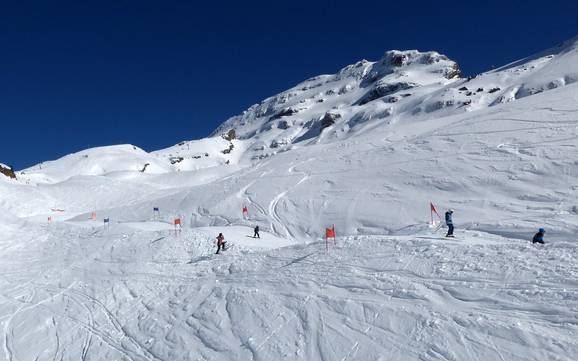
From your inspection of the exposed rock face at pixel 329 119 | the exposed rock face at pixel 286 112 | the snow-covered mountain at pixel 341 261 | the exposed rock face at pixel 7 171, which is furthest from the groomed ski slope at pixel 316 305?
the exposed rock face at pixel 286 112

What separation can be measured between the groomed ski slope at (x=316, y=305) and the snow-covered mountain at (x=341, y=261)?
0.21ft

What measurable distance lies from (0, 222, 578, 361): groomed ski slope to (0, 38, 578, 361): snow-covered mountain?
63 millimetres

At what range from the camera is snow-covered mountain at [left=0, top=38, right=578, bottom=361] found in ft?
38.9

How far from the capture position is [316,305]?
Result: 1430 centimetres

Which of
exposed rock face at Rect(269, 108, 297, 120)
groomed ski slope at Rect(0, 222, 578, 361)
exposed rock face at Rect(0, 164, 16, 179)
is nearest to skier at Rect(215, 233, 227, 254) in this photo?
groomed ski slope at Rect(0, 222, 578, 361)

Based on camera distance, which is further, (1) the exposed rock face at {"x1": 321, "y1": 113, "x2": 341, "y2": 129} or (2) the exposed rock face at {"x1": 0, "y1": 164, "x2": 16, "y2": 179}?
(1) the exposed rock face at {"x1": 321, "y1": 113, "x2": 341, "y2": 129}

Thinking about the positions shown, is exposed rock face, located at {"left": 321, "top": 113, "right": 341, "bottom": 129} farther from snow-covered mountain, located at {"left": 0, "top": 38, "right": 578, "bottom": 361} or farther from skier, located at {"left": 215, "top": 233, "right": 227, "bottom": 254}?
skier, located at {"left": 215, "top": 233, "right": 227, "bottom": 254}

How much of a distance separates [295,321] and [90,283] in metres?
13.6

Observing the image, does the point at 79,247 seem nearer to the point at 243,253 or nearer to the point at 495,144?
the point at 243,253

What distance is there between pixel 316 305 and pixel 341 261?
336 centimetres

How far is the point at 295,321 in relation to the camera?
13812 mm

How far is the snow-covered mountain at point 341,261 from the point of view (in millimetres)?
11867

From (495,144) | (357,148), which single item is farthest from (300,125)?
(495,144)

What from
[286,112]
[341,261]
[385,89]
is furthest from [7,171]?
[286,112]
